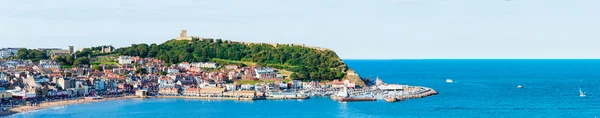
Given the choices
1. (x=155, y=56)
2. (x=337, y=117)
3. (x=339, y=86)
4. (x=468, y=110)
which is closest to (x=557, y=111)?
(x=468, y=110)

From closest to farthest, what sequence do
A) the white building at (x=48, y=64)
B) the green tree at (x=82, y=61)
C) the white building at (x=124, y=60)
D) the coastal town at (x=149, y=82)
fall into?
the coastal town at (x=149, y=82) → the white building at (x=48, y=64) → the green tree at (x=82, y=61) → the white building at (x=124, y=60)

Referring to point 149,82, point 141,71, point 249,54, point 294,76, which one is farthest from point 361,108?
point 249,54

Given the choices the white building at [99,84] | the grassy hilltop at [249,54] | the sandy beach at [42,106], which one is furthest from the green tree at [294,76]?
the sandy beach at [42,106]

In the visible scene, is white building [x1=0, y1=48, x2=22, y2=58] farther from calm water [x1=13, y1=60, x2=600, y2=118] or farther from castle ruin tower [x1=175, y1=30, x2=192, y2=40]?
calm water [x1=13, y1=60, x2=600, y2=118]

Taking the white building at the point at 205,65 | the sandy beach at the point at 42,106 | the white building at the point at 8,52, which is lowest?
the sandy beach at the point at 42,106

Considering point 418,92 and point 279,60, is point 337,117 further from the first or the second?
point 279,60

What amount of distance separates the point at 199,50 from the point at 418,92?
30.8m

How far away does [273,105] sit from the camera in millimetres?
47188

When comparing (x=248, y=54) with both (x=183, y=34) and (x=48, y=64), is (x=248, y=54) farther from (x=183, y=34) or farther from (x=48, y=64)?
(x=48, y=64)

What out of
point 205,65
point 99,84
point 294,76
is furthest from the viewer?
point 205,65

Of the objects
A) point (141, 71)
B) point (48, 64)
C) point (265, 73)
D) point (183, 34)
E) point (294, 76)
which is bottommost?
point (294, 76)

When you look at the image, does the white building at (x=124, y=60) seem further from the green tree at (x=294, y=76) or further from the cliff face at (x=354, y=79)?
the cliff face at (x=354, y=79)

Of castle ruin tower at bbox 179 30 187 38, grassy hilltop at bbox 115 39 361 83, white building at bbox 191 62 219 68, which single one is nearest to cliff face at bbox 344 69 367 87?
grassy hilltop at bbox 115 39 361 83

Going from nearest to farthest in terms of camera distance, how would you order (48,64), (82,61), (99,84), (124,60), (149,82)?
(99,84)
(149,82)
(48,64)
(82,61)
(124,60)
